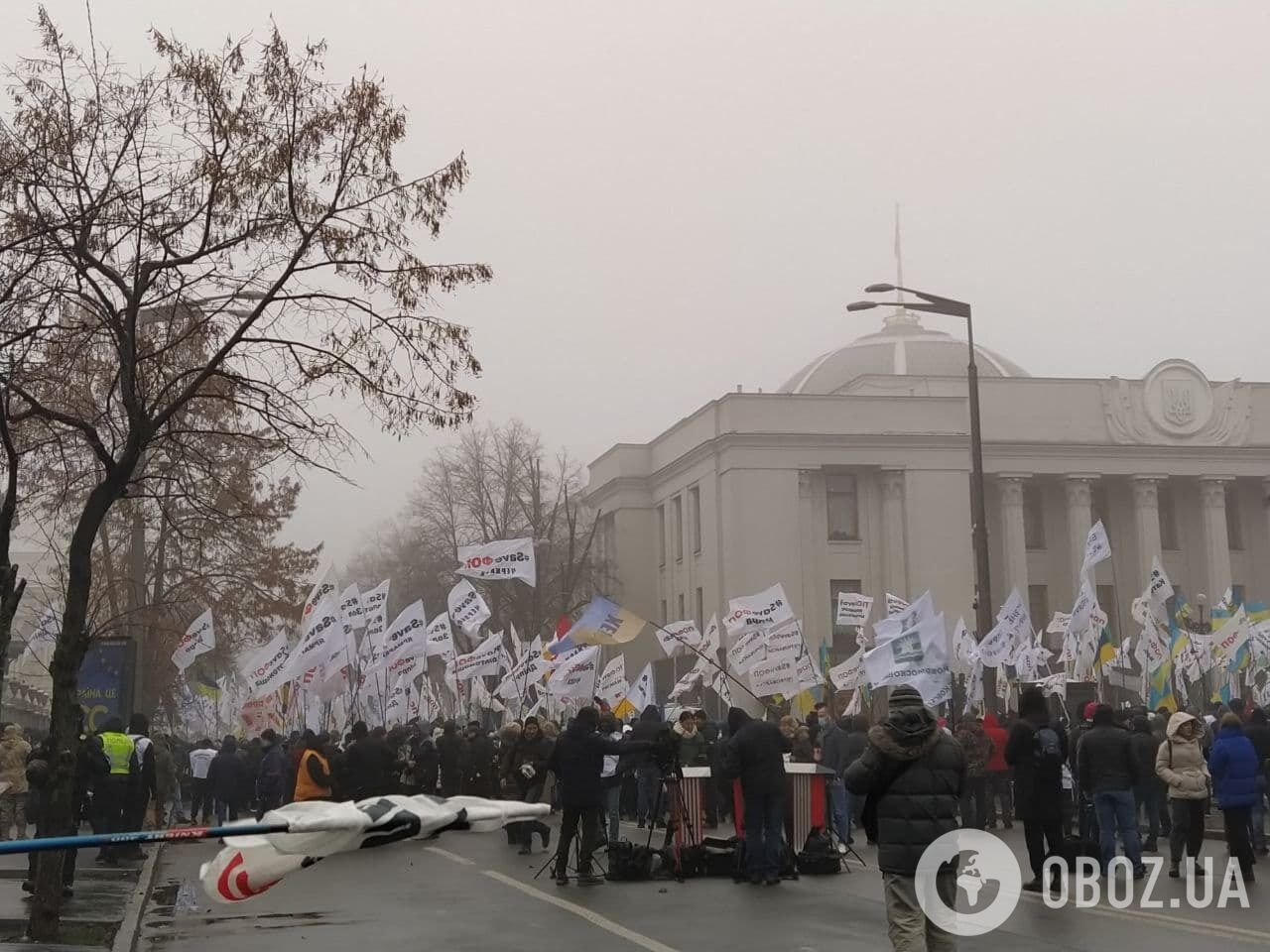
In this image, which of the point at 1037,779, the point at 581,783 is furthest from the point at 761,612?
the point at 1037,779

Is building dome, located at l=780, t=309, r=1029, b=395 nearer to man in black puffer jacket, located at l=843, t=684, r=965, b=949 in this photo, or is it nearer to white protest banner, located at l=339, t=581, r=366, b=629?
white protest banner, located at l=339, t=581, r=366, b=629

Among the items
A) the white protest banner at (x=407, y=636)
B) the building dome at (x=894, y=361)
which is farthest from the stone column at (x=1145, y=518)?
the white protest banner at (x=407, y=636)

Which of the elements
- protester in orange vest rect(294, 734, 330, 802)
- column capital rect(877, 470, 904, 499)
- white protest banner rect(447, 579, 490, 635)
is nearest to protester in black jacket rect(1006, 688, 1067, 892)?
protester in orange vest rect(294, 734, 330, 802)

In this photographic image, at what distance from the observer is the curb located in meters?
11.8

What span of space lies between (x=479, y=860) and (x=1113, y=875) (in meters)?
7.58

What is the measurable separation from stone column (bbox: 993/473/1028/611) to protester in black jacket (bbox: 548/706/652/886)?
4839 cm

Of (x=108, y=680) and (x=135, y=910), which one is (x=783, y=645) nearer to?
(x=108, y=680)

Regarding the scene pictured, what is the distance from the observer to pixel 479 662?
112 feet

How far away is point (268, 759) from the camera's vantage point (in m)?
25.9

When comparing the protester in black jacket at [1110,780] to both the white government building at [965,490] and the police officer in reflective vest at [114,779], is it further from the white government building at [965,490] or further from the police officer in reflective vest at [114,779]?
the white government building at [965,490]

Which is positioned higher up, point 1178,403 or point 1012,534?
point 1178,403

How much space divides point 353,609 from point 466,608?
241cm

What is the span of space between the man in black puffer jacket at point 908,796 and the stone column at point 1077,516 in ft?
189

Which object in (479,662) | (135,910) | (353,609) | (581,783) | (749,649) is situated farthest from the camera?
(479,662)
